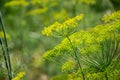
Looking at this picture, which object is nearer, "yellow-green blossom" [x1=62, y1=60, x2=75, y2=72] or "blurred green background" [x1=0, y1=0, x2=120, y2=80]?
"yellow-green blossom" [x1=62, y1=60, x2=75, y2=72]

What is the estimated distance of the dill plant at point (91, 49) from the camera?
578 centimetres

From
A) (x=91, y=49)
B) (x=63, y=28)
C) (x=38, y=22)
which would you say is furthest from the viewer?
(x=38, y=22)

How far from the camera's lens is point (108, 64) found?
6027mm

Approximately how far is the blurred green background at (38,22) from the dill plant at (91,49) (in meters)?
5.33

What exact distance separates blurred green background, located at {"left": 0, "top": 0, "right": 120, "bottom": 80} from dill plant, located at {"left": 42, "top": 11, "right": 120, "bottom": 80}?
5.33 meters

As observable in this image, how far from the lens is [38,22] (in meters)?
19.5

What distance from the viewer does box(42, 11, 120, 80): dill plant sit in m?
5.78

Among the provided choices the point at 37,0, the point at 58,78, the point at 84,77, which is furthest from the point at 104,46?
the point at 37,0

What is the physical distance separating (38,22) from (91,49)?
543 inches

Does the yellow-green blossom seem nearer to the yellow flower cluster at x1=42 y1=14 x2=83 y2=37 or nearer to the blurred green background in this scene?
the yellow flower cluster at x1=42 y1=14 x2=83 y2=37

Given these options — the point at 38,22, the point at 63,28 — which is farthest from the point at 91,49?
the point at 38,22

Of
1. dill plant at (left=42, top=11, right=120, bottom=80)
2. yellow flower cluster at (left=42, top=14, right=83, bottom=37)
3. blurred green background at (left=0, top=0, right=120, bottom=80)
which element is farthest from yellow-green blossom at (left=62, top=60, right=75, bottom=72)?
blurred green background at (left=0, top=0, right=120, bottom=80)

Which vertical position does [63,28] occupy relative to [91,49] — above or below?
above

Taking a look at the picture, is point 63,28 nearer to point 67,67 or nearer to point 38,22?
point 67,67
